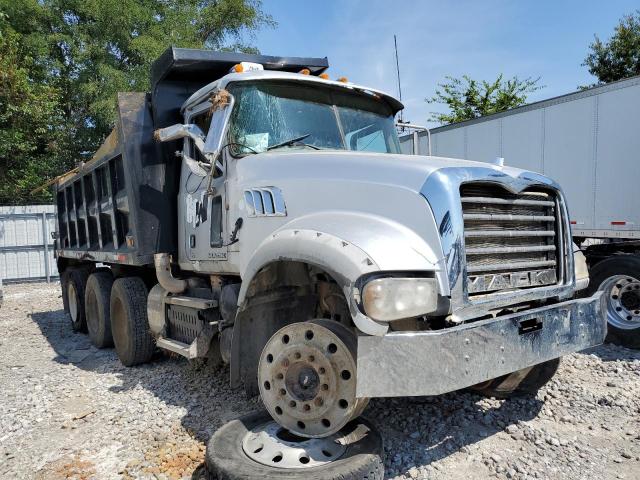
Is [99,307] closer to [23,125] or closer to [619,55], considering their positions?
[23,125]

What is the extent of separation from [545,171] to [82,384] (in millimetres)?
6481

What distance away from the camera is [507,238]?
3.29 meters

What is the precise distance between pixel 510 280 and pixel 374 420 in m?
1.59

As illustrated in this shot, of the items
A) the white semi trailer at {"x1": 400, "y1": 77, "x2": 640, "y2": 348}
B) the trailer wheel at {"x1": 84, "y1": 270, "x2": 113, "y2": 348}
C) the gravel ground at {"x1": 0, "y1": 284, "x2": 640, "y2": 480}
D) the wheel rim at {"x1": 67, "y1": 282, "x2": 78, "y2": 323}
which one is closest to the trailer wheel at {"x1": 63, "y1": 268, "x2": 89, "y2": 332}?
the wheel rim at {"x1": 67, "y1": 282, "x2": 78, "y2": 323}

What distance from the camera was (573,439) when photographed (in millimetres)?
3727

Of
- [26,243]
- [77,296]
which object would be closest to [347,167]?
[77,296]

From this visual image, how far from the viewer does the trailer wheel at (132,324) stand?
5.73m

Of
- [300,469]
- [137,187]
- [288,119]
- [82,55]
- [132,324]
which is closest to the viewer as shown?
[300,469]

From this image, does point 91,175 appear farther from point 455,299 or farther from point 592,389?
point 592,389

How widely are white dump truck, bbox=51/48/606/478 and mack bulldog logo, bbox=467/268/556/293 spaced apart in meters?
0.02

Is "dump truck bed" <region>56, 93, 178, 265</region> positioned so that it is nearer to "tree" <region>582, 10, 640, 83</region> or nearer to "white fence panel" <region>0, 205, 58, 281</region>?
"white fence panel" <region>0, 205, 58, 281</region>

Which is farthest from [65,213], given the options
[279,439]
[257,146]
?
[279,439]

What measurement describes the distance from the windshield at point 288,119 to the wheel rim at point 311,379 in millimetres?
1637

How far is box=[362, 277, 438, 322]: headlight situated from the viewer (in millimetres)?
2588
